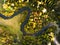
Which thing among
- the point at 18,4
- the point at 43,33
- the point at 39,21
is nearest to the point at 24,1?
the point at 18,4

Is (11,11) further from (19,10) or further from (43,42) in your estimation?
(43,42)

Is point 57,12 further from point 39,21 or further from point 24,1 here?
point 24,1

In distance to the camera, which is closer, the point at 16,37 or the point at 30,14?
the point at 16,37

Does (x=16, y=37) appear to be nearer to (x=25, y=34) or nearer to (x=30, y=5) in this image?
(x=25, y=34)

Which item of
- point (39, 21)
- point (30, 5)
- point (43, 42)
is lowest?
point (43, 42)

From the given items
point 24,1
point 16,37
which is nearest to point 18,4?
point 24,1

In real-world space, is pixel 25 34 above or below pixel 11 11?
below

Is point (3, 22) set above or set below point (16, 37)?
above

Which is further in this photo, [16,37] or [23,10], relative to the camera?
[23,10]
